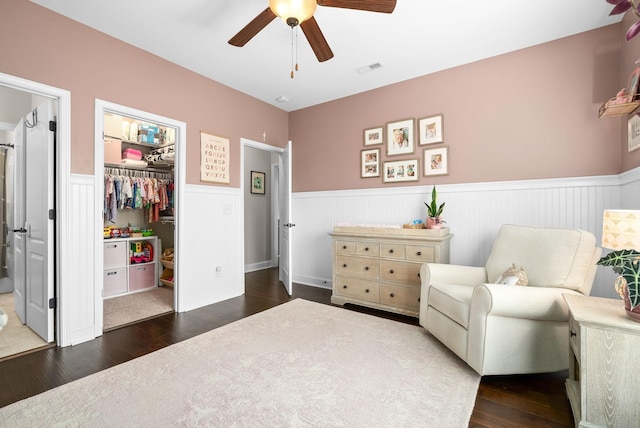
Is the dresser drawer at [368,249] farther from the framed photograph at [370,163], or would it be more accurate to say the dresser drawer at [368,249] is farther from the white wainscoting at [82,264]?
the white wainscoting at [82,264]

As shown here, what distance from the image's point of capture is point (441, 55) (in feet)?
10.0

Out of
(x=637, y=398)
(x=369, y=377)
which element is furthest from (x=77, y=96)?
(x=637, y=398)

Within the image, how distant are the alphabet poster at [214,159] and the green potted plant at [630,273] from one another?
11.4ft

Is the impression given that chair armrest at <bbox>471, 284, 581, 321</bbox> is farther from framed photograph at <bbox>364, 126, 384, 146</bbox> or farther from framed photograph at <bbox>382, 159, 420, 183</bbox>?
framed photograph at <bbox>364, 126, 384, 146</bbox>

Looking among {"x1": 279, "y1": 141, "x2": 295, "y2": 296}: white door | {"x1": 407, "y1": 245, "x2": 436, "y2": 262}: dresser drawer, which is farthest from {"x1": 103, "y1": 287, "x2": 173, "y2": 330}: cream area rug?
{"x1": 407, "y1": 245, "x2": 436, "y2": 262}: dresser drawer

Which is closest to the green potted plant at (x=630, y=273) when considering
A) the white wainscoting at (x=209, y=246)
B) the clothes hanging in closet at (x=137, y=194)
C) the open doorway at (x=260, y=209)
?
the white wainscoting at (x=209, y=246)

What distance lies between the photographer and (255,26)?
2039 mm

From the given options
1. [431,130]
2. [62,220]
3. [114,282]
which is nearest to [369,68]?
[431,130]

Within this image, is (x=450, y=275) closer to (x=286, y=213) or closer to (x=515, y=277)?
(x=515, y=277)

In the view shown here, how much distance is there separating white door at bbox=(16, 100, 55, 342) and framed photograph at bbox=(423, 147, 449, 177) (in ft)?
12.0

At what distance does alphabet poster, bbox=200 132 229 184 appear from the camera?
11.3 ft

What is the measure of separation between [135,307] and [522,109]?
4.71 meters

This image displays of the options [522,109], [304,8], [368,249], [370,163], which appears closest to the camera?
[304,8]

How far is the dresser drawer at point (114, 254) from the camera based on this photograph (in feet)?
12.3
